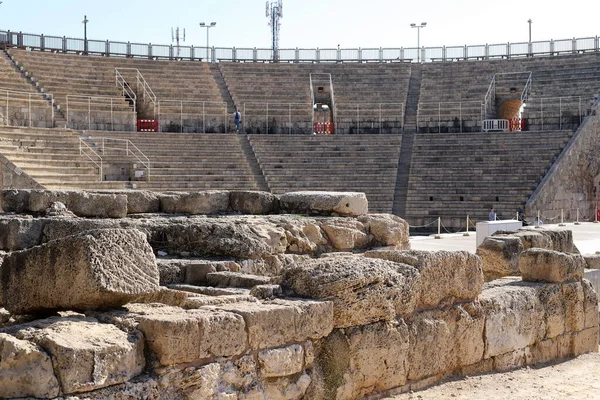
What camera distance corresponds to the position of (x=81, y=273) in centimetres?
455

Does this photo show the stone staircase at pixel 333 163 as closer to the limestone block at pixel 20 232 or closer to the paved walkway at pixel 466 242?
the paved walkway at pixel 466 242

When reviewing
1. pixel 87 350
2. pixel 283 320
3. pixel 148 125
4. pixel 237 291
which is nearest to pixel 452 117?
pixel 148 125

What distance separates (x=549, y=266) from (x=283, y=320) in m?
3.87

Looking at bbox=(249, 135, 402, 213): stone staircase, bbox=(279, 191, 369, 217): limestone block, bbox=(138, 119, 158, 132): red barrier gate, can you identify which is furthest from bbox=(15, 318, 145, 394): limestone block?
bbox=(138, 119, 158, 132): red barrier gate

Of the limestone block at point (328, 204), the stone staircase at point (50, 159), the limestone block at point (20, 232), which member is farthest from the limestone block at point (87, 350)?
the stone staircase at point (50, 159)

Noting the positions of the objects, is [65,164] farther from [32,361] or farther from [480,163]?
[32,361]

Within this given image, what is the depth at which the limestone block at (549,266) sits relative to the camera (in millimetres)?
7914

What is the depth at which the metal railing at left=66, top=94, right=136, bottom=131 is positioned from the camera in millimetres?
25453

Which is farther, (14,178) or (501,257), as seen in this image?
(14,178)

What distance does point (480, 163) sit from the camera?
89.0ft

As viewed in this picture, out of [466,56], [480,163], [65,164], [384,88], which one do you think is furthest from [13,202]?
[466,56]

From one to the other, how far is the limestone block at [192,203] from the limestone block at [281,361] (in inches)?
177

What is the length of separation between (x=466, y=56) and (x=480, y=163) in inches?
361

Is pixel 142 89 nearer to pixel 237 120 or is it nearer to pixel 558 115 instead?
pixel 237 120
